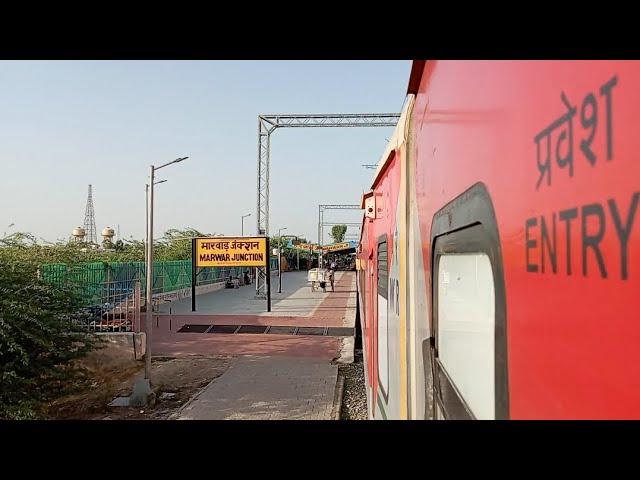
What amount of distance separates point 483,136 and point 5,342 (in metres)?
7.26

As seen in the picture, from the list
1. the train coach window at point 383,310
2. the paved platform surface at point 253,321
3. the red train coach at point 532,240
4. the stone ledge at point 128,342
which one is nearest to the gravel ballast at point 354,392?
the paved platform surface at point 253,321

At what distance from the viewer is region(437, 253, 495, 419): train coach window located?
1127 mm

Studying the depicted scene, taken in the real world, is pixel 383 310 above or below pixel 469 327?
below

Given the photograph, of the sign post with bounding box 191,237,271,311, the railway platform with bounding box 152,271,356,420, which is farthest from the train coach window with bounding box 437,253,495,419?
the sign post with bounding box 191,237,271,311

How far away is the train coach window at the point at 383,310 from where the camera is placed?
10.2ft

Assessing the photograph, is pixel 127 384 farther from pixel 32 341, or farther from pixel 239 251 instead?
pixel 239 251

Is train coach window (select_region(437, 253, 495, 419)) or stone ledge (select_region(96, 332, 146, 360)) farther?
stone ledge (select_region(96, 332, 146, 360))

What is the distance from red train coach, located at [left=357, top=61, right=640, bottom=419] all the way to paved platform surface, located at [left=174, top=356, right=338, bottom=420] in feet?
18.3

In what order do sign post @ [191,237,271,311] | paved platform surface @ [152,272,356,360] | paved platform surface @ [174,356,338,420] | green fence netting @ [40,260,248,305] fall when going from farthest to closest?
sign post @ [191,237,271,311]
paved platform surface @ [152,272,356,360]
green fence netting @ [40,260,248,305]
paved platform surface @ [174,356,338,420]

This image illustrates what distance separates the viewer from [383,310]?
11.1ft

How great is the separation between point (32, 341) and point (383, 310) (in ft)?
19.3

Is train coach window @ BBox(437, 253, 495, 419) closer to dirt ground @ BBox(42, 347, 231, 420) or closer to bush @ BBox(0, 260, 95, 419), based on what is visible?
bush @ BBox(0, 260, 95, 419)

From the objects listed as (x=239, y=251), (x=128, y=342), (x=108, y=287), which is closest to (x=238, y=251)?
(x=239, y=251)

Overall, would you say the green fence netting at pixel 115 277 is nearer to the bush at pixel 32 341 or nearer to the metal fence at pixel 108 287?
the metal fence at pixel 108 287
